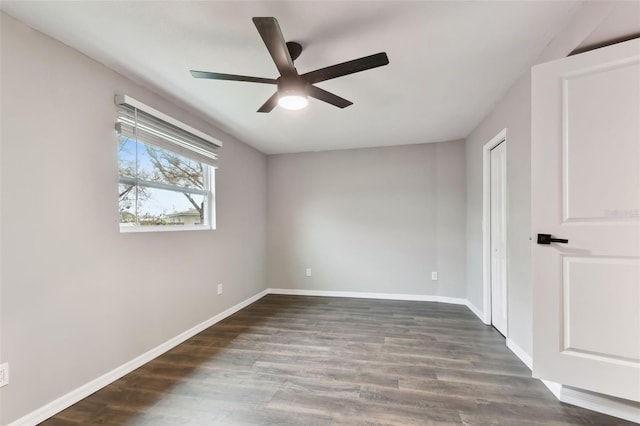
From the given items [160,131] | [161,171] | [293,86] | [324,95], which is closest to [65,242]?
[161,171]

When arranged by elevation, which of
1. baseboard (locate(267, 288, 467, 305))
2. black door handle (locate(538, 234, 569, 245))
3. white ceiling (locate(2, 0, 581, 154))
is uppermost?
white ceiling (locate(2, 0, 581, 154))

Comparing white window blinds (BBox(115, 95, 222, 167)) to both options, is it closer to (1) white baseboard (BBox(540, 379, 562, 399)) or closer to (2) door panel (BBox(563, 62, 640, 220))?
(2) door panel (BBox(563, 62, 640, 220))

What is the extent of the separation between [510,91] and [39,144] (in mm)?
3545

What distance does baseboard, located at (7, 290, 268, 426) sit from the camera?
1586 millimetres

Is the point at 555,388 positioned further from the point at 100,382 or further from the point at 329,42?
the point at 100,382

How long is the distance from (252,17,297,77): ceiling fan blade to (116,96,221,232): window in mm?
1390

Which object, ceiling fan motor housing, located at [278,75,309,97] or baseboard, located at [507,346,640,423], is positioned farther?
ceiling fan motor housing, located at [278,75,309,97]

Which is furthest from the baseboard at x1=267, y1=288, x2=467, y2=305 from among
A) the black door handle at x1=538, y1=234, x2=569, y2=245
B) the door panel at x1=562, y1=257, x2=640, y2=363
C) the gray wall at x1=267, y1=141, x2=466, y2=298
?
the black door handle at x1=538, y1=234, x2=569, y2=245

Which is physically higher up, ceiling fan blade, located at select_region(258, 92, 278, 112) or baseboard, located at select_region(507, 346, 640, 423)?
ceiling fan blade, located at select_region(258, 92, 278, 112)

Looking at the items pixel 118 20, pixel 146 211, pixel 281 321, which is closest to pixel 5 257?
pixel 146 211

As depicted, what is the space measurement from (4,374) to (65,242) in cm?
74

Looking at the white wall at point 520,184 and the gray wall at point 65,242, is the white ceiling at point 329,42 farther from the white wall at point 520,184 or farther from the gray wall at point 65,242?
the gray wall at point 65,242

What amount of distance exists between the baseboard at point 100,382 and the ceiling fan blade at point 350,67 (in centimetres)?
252

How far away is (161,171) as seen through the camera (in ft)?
8.46
